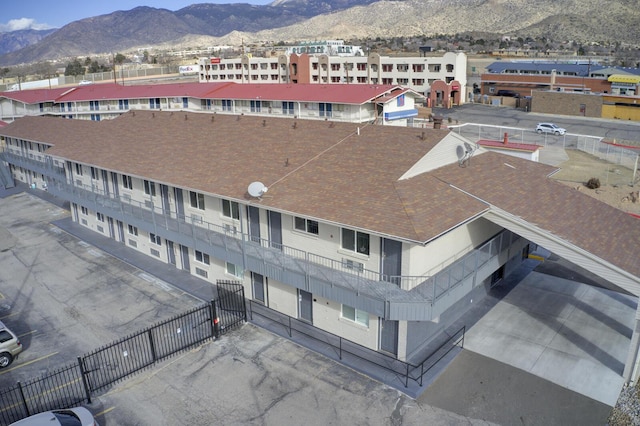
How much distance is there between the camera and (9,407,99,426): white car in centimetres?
1517

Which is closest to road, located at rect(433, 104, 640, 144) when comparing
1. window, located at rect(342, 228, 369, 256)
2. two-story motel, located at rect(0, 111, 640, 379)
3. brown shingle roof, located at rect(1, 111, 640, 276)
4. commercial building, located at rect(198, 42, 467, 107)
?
commercial building, located at rect(198, 42, 467, 107)

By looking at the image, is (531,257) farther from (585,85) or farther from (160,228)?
(585,85)

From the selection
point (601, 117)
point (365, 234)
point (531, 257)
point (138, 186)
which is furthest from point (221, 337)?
point (601, 117)

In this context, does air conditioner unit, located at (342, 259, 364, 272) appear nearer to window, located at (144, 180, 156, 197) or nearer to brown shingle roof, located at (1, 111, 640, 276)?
brown shingle roof, located at (1, 111, 640, 276)

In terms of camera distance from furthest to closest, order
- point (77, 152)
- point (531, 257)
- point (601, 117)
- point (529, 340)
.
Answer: point (601, 117) → point (77, 152) → point (531, 257) → point (529, 340)

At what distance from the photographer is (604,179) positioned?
4566cm

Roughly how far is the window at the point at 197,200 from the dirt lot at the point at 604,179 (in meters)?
31.3

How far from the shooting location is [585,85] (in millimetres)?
86750

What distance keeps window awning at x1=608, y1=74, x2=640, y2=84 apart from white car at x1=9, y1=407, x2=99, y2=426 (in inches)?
3444

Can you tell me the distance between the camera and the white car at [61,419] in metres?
15.2

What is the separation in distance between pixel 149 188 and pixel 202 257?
18.2 feet

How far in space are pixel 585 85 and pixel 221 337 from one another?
3378 inches

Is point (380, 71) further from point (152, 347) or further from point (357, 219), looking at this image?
point (152, 347)

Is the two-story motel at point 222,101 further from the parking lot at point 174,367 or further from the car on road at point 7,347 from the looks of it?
the car on road at point 7,347
